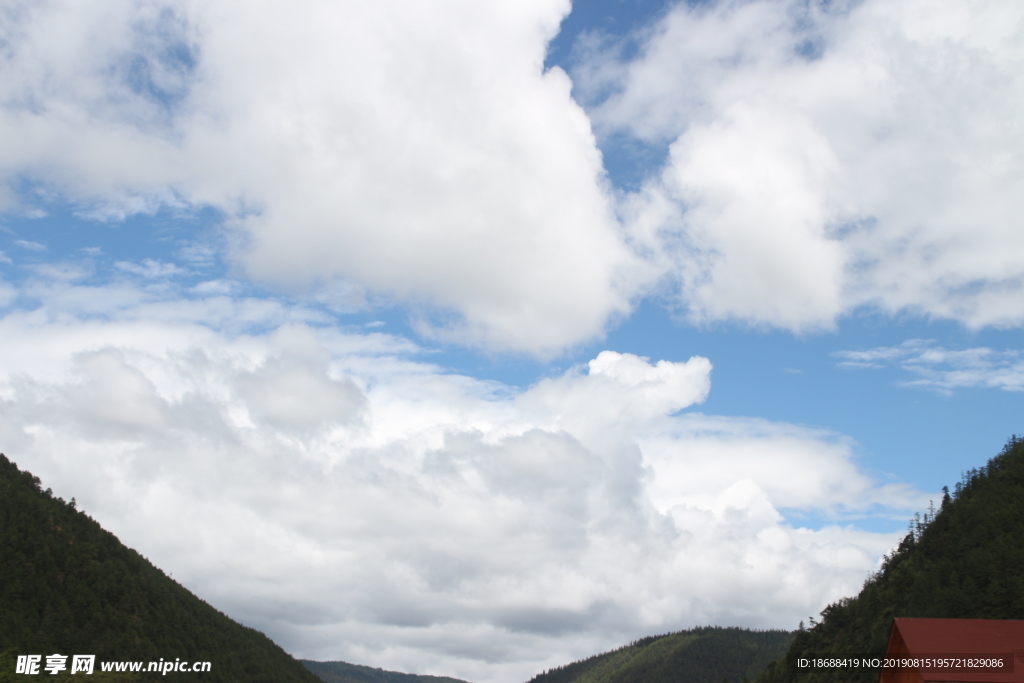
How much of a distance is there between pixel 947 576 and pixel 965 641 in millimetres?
70033

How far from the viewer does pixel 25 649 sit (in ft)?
391

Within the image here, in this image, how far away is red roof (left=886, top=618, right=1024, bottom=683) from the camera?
5412 cm

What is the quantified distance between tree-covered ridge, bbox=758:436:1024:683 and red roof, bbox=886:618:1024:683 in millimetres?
30403

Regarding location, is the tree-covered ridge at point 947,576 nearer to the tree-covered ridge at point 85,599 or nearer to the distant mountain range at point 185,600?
the distant mountain range at point 185,600

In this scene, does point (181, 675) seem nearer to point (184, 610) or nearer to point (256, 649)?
point (184, 610)

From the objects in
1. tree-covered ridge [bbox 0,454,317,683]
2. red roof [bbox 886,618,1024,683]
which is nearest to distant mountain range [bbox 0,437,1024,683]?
tree-covered ridge [bbox 0,454,317,683]

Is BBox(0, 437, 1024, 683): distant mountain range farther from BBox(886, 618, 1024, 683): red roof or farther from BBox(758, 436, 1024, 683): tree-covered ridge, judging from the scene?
BBox(886, 618, 1024, 683): red roof

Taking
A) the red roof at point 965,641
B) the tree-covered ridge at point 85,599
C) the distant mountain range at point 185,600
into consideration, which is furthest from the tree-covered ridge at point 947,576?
the tree-covered ridge at point 85,599

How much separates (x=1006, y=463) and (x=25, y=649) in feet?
618

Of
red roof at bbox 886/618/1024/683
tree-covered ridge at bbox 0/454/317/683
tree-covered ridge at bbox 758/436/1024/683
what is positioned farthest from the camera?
tree-covered ridge at bbox 0/454/317/683

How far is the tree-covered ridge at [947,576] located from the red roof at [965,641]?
30.4 metres

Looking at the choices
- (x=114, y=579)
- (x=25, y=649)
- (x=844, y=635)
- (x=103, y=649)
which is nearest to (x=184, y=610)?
(x=114, y=579)

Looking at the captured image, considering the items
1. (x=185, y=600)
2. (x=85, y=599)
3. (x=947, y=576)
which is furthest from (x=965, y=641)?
(x=185, y=600)

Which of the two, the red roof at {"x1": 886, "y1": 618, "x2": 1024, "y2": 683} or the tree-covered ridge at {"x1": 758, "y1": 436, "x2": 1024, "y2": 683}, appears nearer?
the red roof at {"x1": 886, "y1": 618, "x2": 1024, "y2": 683}
